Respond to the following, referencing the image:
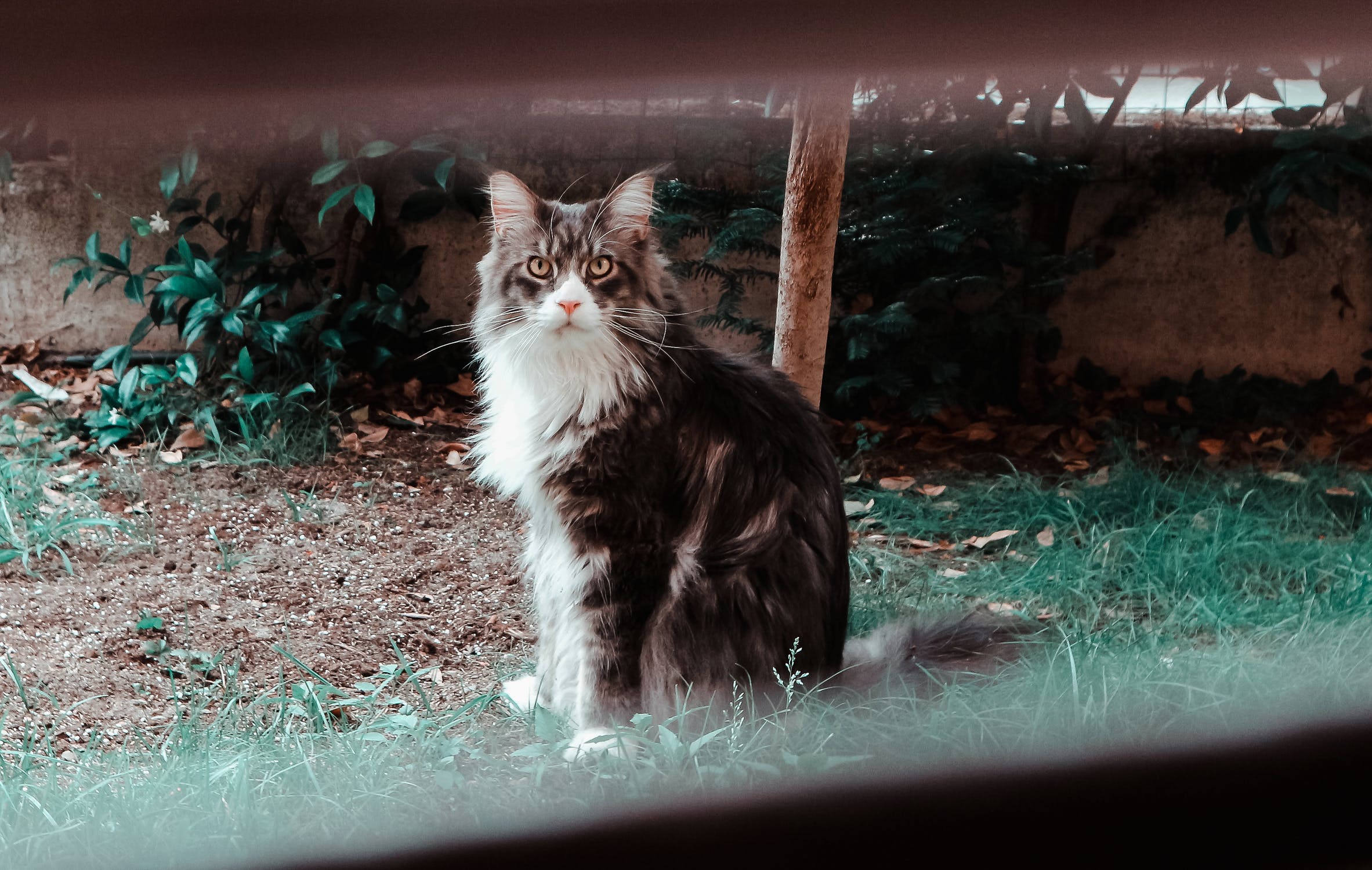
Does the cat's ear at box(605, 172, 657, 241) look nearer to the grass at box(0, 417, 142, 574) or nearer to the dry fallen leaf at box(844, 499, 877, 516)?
the dry fallen leaf at box(844, 499, 877, 516)

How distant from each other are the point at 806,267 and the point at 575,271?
0.71 metres

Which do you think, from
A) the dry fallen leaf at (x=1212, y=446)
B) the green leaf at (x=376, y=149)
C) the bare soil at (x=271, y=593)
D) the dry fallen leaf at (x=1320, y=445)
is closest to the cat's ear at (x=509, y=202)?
the green leaf at (x=376, y=149)

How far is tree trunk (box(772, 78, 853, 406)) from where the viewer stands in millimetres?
1947

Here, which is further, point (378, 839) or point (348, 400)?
point (348, 400)

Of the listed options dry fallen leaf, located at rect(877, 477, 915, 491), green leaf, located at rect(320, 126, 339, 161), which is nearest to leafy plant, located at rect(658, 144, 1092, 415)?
dry fallen leaf, located at rect(877, 477, 915, 491)

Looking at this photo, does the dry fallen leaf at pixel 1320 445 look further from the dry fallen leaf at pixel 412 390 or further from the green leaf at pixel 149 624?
the green leaf at pixel 149 624

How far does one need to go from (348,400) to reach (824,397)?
4.48 ft

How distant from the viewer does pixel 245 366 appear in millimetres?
2621

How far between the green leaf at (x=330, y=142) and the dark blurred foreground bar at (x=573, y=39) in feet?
0.30

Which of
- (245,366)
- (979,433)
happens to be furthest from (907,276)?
(245,366)

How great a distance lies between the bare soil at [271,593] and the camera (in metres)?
1.77

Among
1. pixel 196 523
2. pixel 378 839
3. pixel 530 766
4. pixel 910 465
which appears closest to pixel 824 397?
pixel 910 465

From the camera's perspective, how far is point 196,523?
232cm

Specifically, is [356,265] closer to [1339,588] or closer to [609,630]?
[609,630]
